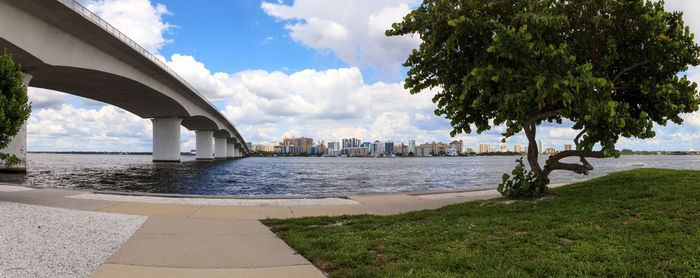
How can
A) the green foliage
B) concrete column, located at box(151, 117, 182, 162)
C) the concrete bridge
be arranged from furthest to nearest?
concrete column, located at box(151, 117, 182, 162) → the concrete bridge → the green foliage

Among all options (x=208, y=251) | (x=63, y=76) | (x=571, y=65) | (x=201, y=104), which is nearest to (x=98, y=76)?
(x=63, y=76)

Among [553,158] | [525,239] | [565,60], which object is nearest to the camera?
[525,239]

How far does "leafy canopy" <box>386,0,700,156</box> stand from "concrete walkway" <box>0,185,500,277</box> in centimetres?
499

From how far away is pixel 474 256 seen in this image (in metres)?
5.45

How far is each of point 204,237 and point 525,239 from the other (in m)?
6.32

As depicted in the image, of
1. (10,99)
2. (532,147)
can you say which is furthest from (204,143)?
(532,147)

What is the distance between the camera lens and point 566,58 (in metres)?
8.68

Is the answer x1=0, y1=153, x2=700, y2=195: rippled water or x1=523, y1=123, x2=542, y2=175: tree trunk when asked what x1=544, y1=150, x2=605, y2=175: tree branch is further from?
x1=0, y1=153, x2=700, y2=195: rippled water

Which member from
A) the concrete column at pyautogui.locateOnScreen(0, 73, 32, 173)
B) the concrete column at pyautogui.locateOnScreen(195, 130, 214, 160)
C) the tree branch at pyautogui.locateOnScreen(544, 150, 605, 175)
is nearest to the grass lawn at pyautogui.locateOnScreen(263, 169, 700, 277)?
the tree branch at pyautogui.locateOnScreen(544, 150, 605, 175)

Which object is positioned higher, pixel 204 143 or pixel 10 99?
pixel 204 143

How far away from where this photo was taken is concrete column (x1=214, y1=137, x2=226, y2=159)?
4537 inches

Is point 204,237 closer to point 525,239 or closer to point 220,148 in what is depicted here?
point 525,239

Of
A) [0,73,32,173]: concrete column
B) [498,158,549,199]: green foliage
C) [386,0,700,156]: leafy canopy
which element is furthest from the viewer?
[0,73,32,173]: concrete column

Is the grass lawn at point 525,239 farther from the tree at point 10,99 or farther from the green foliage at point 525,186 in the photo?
the tree at point 10,99
